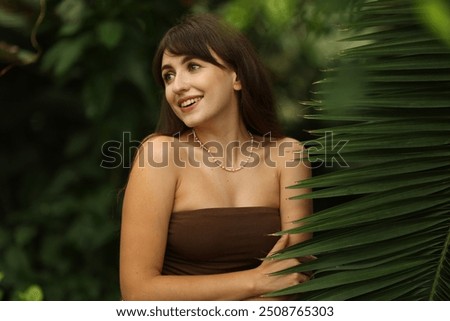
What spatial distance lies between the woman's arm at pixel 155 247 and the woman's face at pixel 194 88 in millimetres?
75

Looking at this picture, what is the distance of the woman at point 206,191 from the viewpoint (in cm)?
138

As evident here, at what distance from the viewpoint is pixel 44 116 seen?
2.72 meters

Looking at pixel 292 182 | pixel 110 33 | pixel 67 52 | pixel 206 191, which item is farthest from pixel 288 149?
pixel 67 52

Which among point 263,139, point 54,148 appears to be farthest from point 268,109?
point 54,148

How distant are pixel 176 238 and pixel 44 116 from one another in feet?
4.77

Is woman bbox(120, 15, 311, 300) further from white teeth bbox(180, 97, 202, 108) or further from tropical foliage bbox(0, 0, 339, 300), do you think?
tropical foliage bbox(0, 0, 339, 300)

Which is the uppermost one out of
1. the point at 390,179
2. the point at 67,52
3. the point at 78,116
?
the point at 78,116

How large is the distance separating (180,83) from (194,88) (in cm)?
3

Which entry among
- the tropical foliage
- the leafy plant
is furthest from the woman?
the tropical foliage

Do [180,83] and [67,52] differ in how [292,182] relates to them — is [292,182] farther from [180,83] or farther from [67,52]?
[67,52]

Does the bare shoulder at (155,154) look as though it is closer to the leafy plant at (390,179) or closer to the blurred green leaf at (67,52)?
the leafy plant at (390,179)

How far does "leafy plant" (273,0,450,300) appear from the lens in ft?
4.11

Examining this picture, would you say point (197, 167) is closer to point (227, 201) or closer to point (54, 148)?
point (227, 201)

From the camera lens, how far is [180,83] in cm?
140
